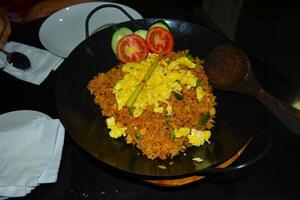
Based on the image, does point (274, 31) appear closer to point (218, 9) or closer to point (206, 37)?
point (218, 9)

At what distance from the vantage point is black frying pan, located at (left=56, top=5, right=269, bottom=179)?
1.26 meters

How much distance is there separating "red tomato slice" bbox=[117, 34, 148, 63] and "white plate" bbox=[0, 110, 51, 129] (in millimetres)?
482

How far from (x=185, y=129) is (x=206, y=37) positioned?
0.55 meters

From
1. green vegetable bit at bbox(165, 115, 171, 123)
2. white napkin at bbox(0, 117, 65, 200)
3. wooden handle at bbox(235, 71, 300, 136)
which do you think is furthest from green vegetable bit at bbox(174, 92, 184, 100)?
white napkin at bbox(0, 117, 65, 200)

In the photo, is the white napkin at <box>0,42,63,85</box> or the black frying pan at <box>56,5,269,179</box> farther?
the white napkin at <box>0,42,63,85</box>

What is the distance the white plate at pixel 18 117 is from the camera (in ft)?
5.06

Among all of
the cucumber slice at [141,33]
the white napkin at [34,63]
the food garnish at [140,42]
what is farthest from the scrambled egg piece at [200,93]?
the white napkin at [34,63]

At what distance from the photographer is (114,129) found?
4.61 ft

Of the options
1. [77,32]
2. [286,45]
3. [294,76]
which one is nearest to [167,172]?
[77,32]

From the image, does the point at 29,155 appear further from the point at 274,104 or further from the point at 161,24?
the point at 274,104

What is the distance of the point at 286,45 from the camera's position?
300cm

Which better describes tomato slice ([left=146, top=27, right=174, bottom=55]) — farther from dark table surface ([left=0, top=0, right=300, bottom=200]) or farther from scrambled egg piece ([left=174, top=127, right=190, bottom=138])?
dark table surface ([left=0, top=0, right=300, bottom=200])

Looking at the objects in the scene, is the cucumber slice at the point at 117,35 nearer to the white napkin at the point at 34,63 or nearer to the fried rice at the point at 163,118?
the fried rice at the point at 163,118

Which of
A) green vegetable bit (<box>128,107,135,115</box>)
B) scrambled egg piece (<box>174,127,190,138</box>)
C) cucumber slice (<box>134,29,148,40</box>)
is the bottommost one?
scrambled egg piece (<box>174,127,190,138</box>)
